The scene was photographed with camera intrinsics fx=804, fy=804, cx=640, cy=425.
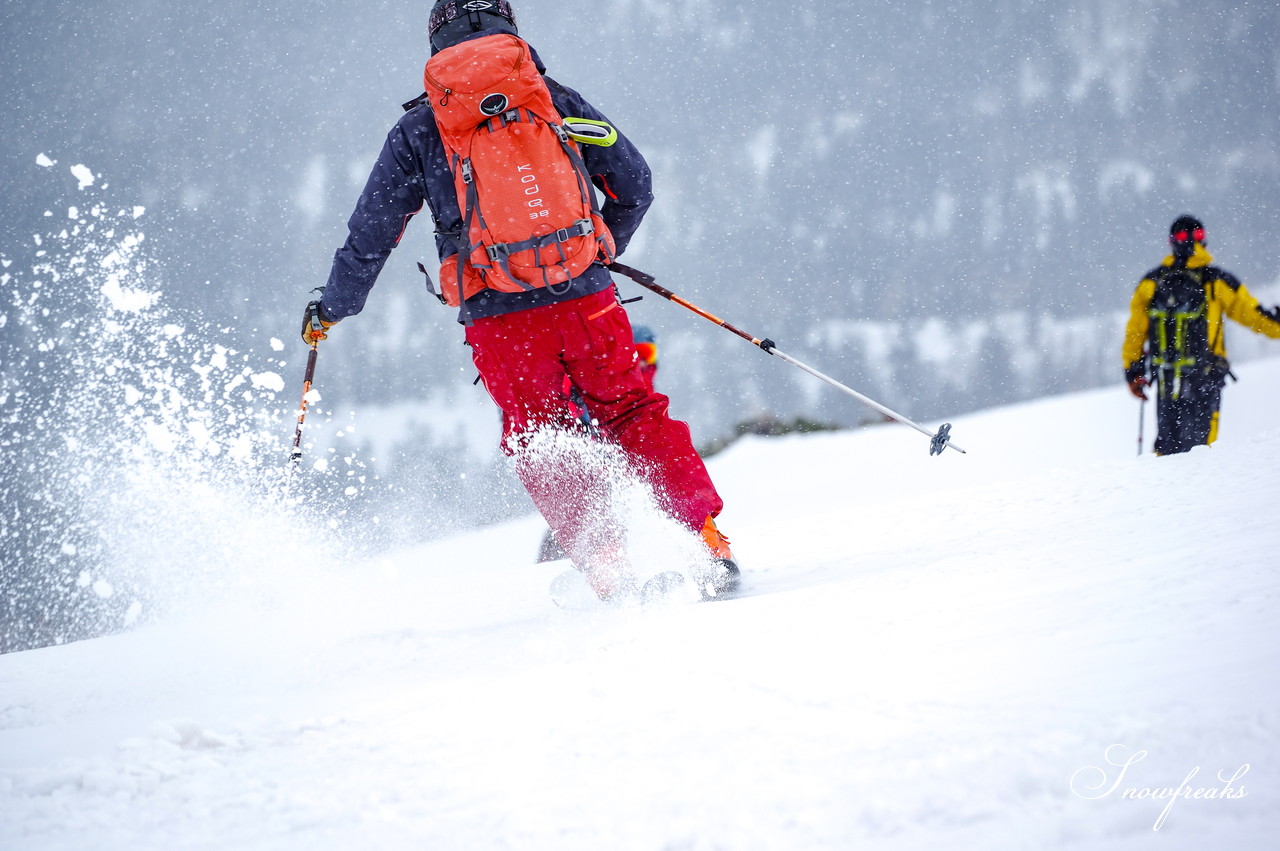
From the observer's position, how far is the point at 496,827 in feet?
3.94

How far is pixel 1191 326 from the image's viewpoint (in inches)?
247

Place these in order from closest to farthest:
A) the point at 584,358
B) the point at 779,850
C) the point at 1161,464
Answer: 1. the point at 779,850
2. the point at 584,358
3. the point at 1161,464

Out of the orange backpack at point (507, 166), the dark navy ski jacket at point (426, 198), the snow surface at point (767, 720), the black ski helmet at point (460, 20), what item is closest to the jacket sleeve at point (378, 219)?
the dark navy ski jacket at point (426, 198)

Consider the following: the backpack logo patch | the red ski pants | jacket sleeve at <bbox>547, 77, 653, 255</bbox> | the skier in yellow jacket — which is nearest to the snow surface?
the red ski pants

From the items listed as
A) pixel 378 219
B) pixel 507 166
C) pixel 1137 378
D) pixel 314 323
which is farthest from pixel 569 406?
pixel 1137 378

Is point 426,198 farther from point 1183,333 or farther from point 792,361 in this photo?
point 1183,333

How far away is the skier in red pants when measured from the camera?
9.47 feet

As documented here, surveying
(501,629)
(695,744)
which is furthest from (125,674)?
(695,744)

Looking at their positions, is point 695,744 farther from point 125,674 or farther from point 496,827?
point 125,674

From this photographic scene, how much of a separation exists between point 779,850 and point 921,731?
359mm

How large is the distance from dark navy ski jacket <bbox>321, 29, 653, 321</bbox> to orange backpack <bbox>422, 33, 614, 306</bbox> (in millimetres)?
118

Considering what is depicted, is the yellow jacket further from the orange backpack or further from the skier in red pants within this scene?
the orange backpack

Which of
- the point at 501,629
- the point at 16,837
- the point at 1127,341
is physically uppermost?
the point at 1127,341

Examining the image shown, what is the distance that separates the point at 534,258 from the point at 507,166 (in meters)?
0.34
